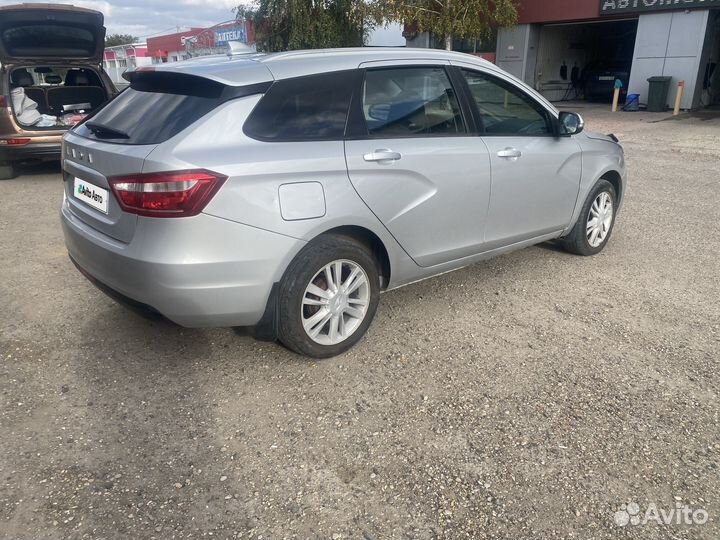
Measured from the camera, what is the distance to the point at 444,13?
57.7 feet

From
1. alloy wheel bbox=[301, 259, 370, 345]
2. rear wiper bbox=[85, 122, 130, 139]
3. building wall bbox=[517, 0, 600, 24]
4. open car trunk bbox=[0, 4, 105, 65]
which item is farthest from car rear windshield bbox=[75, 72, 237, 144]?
building wall bbox=[517, 0, 600, 24]

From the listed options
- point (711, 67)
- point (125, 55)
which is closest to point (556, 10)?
point (711, 67)

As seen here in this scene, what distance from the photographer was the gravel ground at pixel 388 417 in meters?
2.29

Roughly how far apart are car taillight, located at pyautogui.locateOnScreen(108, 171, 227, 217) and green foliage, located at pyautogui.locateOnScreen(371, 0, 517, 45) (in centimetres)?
1650

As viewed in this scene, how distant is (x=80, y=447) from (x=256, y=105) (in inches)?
73.2

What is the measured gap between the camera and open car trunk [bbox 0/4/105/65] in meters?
8.00

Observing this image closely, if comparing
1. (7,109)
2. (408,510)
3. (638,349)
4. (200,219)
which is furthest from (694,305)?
(7,109)

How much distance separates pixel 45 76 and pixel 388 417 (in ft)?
30.6

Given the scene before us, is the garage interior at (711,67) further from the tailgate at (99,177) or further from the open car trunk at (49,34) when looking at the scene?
the tailgate at (99,177)

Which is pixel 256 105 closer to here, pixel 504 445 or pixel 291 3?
pixel 504 445

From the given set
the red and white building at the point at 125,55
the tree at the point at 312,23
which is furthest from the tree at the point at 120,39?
the tree at the point at 312,23

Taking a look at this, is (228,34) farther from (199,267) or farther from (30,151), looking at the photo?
(199,267)

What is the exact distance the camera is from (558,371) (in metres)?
3.29

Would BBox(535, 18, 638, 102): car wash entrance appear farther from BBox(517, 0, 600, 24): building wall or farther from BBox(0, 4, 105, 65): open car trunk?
BBox(0, 4, 105, 65): open car trunk
